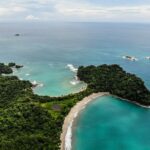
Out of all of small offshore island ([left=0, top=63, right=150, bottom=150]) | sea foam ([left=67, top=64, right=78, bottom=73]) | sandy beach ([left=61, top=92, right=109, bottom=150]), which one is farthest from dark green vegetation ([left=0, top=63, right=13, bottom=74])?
sandy beach ([left=61, top=92, right=109, bottom=150])

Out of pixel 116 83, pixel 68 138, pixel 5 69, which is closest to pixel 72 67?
pixel 5 69

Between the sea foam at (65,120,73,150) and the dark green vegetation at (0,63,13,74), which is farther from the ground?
the dark green vegetation at (0,63,13,74)

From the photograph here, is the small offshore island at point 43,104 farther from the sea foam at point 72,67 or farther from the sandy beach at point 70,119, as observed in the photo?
the sea foam at point 72,67

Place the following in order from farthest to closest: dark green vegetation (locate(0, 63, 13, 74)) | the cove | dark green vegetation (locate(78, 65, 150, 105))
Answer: dark green vegetation (locate(0, 63, 13, 74))
dark green vegetation (locate(78, 65, 150, 105))
the cove

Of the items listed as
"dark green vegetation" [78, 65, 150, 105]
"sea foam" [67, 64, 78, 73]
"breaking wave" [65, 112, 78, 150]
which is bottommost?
"breaking wave" [65, 112, 78, 150]

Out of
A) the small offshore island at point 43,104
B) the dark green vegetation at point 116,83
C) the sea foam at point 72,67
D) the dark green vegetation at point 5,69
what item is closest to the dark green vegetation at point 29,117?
the small offshore island at point 43,104

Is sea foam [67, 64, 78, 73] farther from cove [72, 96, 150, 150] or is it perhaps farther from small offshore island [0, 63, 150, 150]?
cove [72, 96, 150, 150]

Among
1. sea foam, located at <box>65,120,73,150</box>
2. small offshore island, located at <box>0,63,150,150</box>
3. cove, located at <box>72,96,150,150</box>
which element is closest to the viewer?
small offshore island, located at <box>0,63,150,150</box>

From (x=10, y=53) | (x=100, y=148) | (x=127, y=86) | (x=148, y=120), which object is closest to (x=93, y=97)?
(x=127, y=86)
